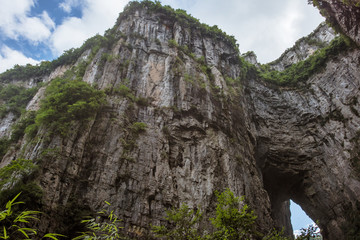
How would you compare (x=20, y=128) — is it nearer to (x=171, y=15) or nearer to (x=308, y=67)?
(x=171, y=15)

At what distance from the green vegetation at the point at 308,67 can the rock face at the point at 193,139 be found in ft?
2.41

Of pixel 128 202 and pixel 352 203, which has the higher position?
pixel 352 203

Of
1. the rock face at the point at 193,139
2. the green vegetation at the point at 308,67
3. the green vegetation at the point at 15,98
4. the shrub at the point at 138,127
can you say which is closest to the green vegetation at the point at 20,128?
the rock face at the point at 193,139

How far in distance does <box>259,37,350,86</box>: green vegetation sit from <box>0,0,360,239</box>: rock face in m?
0.73

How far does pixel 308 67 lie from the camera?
2558 cm

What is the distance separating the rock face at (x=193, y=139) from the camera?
41.7 ft

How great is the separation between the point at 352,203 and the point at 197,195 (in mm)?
11596

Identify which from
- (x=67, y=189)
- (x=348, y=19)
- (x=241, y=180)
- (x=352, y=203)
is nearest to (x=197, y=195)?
(x=241, y=180)

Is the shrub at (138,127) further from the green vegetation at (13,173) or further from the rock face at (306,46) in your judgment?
the rock face at (306,46)

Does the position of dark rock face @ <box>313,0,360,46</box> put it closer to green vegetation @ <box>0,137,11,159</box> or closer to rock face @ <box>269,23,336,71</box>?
rock face @ <box>269,23,336,71</box>

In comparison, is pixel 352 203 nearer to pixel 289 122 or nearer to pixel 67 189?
pixel 289 122

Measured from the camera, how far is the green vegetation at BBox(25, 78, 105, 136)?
1378 cm

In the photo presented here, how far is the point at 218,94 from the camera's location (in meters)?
20.4

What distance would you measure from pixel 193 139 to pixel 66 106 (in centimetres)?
783
